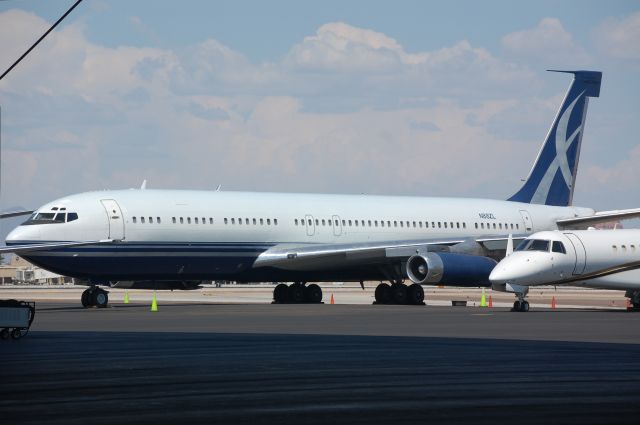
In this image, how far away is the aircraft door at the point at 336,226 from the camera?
175 feet

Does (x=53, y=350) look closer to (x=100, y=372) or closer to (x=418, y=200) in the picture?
(x=100, y=372)

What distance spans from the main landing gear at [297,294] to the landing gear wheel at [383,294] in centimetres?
254

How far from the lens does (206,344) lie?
25.2 metres

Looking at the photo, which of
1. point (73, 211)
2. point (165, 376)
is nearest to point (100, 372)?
point (165, 376)

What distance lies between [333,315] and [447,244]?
1263cm

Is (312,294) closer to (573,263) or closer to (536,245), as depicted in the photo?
(536,245)

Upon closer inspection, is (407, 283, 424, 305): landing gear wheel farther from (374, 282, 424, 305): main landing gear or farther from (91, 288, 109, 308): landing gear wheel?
(91, 288, 109, 308): landing gear wheel

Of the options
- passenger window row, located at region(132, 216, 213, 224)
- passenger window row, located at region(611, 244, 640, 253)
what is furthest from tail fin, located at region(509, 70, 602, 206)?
passenger window row, located at region(132, 216, 213, 224)

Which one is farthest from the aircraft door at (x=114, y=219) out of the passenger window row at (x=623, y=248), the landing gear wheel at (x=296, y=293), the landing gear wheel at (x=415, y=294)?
the passenger window row at (x=623, y=248)

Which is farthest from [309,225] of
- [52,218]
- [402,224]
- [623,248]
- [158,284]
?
[623,248]

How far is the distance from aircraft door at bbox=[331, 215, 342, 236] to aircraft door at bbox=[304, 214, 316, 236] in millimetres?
1120

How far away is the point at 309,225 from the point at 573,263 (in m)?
12.9

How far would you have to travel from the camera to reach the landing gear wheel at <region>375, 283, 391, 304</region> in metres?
53.0

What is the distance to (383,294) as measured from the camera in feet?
174
